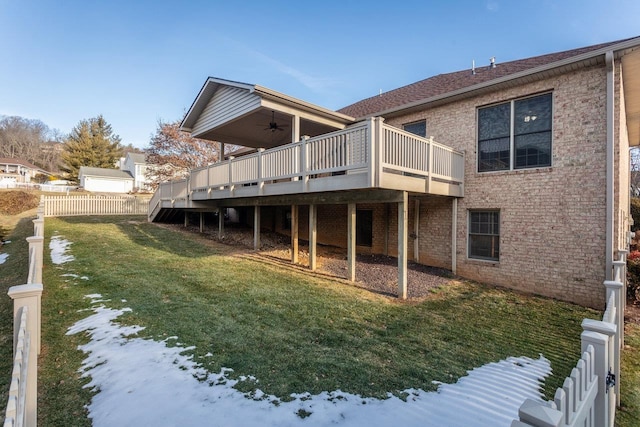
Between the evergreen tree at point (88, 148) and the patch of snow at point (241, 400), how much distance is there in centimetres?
4665

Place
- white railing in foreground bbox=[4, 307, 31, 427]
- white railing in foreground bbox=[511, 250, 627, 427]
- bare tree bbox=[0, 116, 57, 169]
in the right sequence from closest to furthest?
1. white railing in foreground bbox=[4, 307, 31, 427]
2. white railing in foreground bbox=[511, 250, 627, 427]
3. bare tree bbox=[0, 116, 57, 169]

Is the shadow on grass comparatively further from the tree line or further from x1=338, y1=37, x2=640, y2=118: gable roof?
x1=338, y1=37, x2=640, y2=118: gable roof

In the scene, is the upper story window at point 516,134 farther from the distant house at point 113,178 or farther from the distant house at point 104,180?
the distant house at point 104,180

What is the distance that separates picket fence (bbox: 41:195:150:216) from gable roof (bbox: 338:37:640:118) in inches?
651

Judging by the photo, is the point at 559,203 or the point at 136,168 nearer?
the point at 559,203

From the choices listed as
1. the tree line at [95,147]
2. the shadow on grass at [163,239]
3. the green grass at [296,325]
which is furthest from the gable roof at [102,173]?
the green grass at [296,325]

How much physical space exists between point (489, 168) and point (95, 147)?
159 feet

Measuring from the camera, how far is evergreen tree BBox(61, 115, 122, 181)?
40.1 meters

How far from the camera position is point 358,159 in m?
6.87

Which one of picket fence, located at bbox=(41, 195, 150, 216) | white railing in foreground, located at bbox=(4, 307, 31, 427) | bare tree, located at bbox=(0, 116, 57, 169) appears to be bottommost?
white railing in foreground, located at bbox=(4, 307, 31, 427)

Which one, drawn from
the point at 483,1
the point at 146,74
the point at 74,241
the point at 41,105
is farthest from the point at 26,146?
the point at 483,1

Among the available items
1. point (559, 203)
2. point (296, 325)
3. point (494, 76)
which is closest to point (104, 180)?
point (296, 325)

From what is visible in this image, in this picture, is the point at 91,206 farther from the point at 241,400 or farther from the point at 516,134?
the point at 516,134

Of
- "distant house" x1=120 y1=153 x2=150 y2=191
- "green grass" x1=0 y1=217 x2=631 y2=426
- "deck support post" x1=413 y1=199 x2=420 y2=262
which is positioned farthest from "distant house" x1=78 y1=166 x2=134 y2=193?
"deck support post" x1=413 y1=199 x2=420 y2=262
